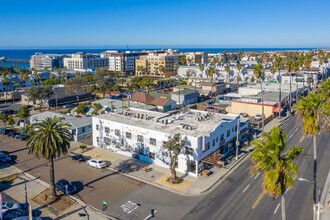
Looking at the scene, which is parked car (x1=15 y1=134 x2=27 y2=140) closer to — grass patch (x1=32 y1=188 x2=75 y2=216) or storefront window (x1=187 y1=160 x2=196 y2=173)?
grass patch (x1=32 y1=188 x2=75 y2=216)

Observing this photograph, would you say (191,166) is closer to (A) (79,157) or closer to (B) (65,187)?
(B) (65,187)

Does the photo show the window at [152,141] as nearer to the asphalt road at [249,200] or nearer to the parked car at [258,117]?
the asphalt road at [249,200]

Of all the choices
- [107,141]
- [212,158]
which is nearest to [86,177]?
[107,141]

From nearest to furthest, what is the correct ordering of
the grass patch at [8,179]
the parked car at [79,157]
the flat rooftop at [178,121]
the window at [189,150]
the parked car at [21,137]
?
the grass patch at [8,179] < the window at [189,150] < the flat rooftop at [178,121] < the parked car at [79,157] < the parked car at [21,137]

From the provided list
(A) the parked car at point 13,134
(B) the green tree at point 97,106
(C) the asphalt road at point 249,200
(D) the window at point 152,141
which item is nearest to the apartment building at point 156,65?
(B) the green tree at point 97,106

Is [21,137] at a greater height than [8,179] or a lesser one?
greater

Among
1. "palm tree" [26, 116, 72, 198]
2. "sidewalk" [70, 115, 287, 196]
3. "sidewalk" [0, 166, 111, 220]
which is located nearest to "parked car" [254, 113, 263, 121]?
"sidewalk" [70, 115, 287, 196]

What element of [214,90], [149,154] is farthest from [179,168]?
[214,90]
